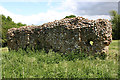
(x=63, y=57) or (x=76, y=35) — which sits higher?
(x=76, y=35)

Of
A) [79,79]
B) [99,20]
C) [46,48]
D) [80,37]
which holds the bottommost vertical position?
[79,79]

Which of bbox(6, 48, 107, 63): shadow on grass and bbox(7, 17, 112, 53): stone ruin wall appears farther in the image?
bbox(7, 17, 112, 53): stone ruin wall

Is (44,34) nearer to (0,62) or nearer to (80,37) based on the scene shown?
(80,37)

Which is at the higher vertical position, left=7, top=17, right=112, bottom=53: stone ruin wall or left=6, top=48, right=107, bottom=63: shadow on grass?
left=7, top=17, right=112, bottom=53: stone ruin wall

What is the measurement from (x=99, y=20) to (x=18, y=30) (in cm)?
531

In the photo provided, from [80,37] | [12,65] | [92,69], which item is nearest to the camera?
[92,69]

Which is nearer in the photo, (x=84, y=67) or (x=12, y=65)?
(x=84, y=67)

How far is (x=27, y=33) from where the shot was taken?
8.62m

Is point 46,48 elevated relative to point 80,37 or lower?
lower

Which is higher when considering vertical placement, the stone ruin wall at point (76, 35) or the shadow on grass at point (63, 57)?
the stone ruin wall at point (76, 35)

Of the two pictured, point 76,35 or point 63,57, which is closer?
point 63,57

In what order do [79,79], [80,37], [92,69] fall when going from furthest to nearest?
[80,37] → [92,69] → [79,79]

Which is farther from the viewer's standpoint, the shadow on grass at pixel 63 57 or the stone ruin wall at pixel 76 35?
the stone ruin wall at pixel 76 35

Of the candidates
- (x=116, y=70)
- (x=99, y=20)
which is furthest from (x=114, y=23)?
(x=116, y=70)
